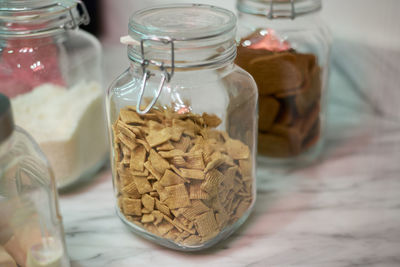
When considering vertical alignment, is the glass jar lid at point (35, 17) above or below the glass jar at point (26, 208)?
above

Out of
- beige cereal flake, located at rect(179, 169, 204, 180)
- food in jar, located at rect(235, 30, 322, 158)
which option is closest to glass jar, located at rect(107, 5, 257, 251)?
beige cereal flake, located at rect(179, 169, 204, 180)

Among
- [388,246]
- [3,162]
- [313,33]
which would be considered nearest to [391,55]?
[313,33]

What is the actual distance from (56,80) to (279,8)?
0.38 metres

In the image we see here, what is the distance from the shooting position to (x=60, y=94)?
2.62 ft

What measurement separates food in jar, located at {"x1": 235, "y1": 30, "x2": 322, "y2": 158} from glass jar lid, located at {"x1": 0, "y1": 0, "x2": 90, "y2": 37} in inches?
10.7

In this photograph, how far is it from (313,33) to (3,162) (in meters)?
0.55

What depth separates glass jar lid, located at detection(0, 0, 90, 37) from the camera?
0.70m

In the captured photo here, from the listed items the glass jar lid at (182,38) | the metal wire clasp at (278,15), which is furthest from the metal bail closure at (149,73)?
the metal wire clasp at (278,15)

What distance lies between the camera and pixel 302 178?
0.85 m

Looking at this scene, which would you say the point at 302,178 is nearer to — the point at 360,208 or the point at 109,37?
the point at 360,208

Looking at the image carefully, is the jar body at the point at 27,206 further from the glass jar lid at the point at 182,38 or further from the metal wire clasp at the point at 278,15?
the metal wire clasp at the point at 278,15

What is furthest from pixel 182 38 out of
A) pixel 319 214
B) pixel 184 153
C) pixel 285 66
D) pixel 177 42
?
pixel 319 214

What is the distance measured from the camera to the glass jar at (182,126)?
23.8 inches

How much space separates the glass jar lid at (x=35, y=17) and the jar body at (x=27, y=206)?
0.76ft
